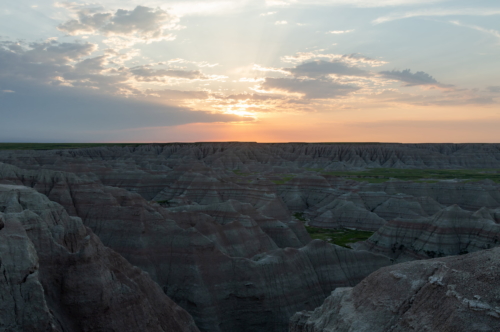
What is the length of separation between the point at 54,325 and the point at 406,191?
243 feet

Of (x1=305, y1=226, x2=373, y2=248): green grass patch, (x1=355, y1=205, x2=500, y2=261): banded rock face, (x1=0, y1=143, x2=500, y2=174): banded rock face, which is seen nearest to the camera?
(x1=355, y1=205, x2=500, y2=261): banded rock face

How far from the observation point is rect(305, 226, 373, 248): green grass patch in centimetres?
4984

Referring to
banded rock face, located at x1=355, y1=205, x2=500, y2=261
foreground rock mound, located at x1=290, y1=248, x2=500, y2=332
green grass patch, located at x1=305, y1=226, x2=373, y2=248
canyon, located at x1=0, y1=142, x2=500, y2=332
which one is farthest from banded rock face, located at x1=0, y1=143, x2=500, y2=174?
foreground rock mound, located at x1=290, y1=248, x2=500, y2=332

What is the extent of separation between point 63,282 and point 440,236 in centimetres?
3367

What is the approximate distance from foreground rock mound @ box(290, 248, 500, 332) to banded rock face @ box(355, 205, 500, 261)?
24.7m

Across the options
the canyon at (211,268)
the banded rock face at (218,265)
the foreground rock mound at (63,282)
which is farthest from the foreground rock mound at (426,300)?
the banded rock face at (218,265)

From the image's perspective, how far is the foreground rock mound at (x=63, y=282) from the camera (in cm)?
1250

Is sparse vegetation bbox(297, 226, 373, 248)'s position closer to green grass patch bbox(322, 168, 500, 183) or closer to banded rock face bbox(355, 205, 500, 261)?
banded rock face bbox(355, 205, 500, 261)

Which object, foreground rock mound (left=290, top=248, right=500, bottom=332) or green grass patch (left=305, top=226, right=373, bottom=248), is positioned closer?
foreground rock mound (left=290, top=248, right=500, bottom=332)

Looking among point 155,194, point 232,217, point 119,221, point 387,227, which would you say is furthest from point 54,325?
point 155,194

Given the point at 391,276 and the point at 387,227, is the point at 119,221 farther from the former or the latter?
the point at 387,227

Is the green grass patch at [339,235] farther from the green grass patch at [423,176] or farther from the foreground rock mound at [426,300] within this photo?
the foreground rock mound at [426,300]

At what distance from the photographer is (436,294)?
12.1 metres

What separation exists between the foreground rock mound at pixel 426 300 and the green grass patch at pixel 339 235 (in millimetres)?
34485
